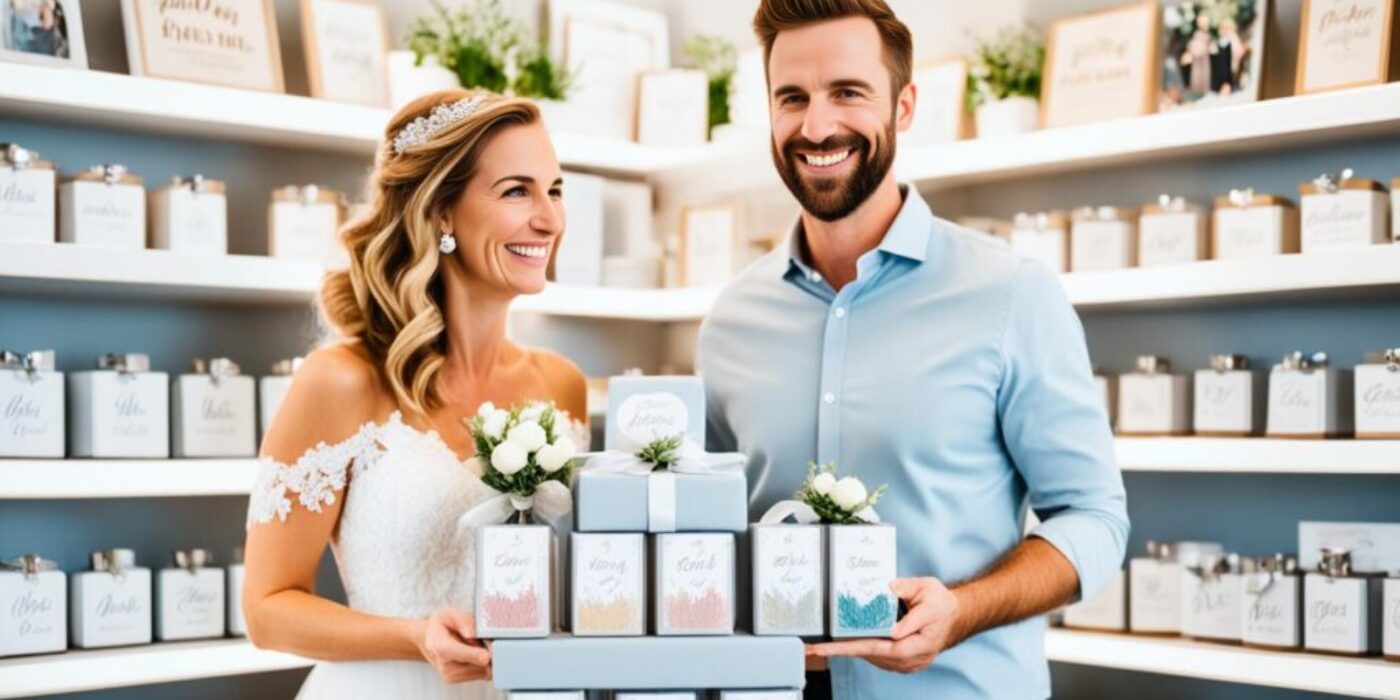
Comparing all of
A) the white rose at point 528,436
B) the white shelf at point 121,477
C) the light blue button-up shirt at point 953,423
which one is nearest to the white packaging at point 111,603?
the white shelf at point 121,477

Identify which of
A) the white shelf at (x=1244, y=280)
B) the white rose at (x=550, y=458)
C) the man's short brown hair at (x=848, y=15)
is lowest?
the white rose at (x=550, y=458)

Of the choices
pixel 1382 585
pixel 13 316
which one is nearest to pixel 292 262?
pixel 13 316

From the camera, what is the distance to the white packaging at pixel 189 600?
3242 mm

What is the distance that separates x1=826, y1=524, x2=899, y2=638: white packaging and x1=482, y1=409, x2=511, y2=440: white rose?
394 mm

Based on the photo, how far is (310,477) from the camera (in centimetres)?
212

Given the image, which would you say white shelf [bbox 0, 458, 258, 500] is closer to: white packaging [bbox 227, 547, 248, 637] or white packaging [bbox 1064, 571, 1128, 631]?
white packaging [bbox 227, 547, 248, 637]

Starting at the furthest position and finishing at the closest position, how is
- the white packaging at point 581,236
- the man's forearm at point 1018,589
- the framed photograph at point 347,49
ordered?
1. the white packaging at point 581,236
2. the framed photograph at point 347,49
3. the man's forearm at point 1018,589

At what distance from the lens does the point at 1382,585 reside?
283 centimetres

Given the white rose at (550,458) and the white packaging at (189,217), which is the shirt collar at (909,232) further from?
the white packaging at (189,217)

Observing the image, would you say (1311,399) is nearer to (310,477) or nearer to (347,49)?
(310,477)

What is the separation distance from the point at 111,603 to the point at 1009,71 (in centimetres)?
218

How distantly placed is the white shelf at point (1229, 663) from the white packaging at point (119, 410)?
6.14ft

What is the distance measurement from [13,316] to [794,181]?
6.53 feet

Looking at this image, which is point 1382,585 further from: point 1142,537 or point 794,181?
point 794,181
